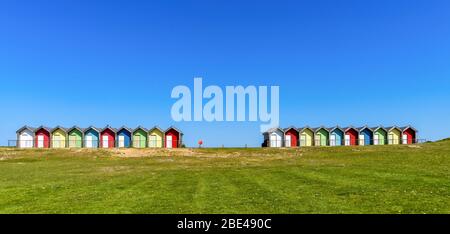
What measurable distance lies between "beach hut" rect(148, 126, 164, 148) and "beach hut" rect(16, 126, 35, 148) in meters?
27.2

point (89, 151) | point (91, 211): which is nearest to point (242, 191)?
point (91, 211)

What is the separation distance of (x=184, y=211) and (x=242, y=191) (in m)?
6.87

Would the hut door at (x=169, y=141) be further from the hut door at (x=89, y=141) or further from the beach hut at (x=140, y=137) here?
the hut door at (x=89, y=141)

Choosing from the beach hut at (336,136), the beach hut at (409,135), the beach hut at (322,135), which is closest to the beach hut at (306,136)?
the beach hut at (322,135)

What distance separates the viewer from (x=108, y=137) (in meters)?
97.7

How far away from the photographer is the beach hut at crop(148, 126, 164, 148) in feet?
326

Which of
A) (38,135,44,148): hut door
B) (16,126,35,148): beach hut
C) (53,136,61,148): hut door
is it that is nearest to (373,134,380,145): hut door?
(53,136,61,148): hut door

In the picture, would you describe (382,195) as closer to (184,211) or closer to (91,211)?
(184,211)

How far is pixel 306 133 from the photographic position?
10288cm

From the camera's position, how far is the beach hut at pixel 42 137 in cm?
9475

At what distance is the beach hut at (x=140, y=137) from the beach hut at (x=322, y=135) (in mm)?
43134

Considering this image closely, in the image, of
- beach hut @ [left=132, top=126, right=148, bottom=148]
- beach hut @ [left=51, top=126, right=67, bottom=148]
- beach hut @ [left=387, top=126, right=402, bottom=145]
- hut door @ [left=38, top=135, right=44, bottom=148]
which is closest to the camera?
hut door @ [left=38, top=135, right=44, bottom=148]

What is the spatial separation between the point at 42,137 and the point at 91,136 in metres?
11.2

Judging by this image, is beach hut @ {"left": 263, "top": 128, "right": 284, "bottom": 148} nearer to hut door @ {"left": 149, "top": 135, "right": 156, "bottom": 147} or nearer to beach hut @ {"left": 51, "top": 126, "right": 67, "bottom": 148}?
hut door @ {"left": 149, "top": 135, "right": 156, "bottom": 147}
